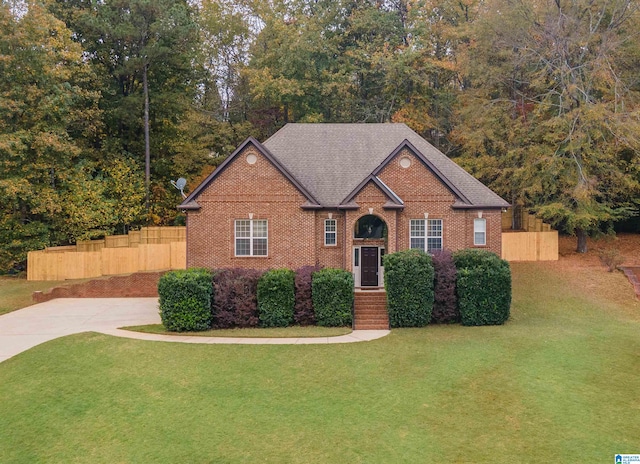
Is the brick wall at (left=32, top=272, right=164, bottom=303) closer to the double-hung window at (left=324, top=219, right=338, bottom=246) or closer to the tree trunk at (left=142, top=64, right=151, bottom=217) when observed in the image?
the double-hung window at (left=324, top=219, right=338, bottom=246)

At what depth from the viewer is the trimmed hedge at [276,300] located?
61.4 feet

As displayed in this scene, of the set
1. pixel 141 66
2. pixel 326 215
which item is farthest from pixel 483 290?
pixel 141 66

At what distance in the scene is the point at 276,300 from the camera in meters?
18.8

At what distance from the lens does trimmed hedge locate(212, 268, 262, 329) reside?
18.6 metres

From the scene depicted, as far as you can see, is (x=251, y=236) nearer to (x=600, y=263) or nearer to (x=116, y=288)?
(x=116, y=288)

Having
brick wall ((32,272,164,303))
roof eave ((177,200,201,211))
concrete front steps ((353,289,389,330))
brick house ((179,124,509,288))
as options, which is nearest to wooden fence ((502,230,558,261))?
brick house ((179,124,509,288))

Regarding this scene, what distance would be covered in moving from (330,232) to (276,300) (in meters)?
5.71

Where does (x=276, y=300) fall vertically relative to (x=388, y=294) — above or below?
below

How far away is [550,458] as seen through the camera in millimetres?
9211

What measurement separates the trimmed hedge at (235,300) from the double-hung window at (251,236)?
4045 mm

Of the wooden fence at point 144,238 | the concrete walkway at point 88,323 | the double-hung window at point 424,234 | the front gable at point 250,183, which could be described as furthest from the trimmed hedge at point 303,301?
the wooden fence at point 144,238

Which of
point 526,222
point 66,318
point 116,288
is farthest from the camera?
point 526,222

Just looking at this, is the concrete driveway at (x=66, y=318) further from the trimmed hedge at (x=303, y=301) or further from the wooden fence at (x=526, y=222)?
the wooden fence at (x=526, y=222)

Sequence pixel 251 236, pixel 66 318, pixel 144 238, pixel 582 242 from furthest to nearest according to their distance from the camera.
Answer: pixel 582 242 < pixel 144 238 < pixel 251 236 < pixel 66 318
